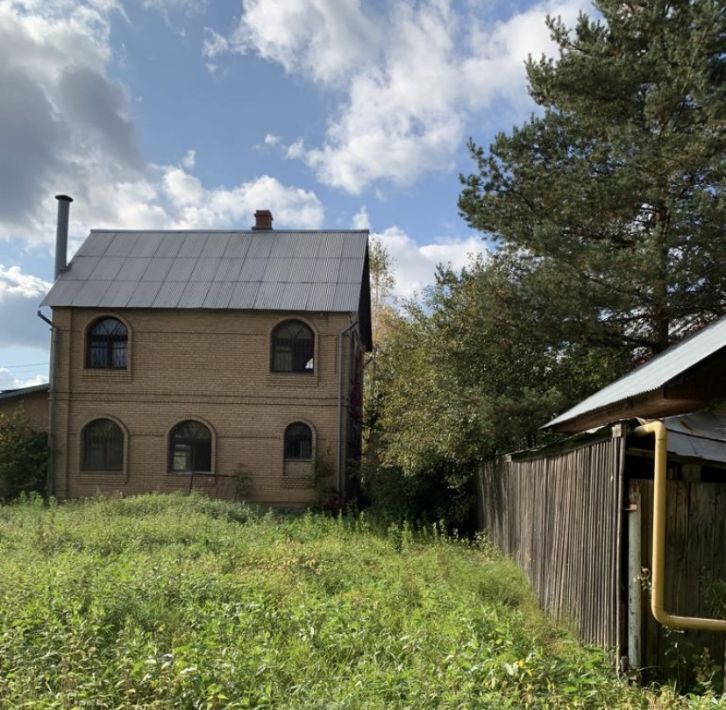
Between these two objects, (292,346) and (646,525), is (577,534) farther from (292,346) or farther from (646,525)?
(292,346)

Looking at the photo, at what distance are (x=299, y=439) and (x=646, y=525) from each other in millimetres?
14786

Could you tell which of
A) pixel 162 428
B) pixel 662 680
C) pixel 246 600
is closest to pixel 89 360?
pixel 162 428

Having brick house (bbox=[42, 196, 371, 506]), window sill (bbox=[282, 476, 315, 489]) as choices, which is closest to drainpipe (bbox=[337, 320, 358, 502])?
brick house (bbox=[42, 196, 371, 506])

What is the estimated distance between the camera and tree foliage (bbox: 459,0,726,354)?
10.9 m

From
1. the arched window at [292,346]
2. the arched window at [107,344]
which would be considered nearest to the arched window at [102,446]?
the arched window at [107,344]

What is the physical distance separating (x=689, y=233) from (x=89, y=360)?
16157mm

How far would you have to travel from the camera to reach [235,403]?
18.9 meters

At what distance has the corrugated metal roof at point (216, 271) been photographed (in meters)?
19.2

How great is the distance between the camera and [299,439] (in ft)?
62.1

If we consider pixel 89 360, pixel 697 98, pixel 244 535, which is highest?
pixel 697 98

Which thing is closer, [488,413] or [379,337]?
[488,413]

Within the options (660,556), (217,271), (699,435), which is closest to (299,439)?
(217,271)

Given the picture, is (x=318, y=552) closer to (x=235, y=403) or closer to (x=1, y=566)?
(x=1, y=566)

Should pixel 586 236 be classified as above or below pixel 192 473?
above
